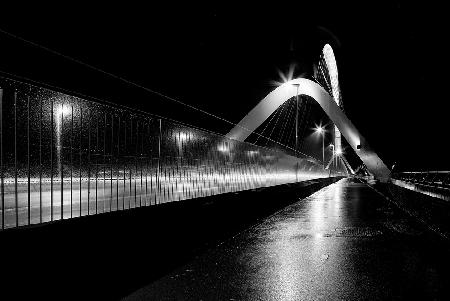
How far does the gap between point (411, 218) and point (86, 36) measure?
9871 millimetres

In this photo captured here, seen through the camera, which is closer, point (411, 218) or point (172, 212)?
point (172, 212)

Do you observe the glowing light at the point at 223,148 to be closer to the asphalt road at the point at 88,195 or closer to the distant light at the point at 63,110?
the asphalt road at the point at 88,195

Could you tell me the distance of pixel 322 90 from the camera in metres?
60.8

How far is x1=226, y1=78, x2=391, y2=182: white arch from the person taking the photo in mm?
56219

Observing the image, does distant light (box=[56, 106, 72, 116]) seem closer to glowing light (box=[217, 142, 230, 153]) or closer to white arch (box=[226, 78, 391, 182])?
glowing light (box=[217, 142, 230, 153])

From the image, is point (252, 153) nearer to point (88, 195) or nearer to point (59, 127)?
point (88, 195)

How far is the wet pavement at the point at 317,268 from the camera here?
18.2 ft

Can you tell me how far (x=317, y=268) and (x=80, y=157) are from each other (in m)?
3.33

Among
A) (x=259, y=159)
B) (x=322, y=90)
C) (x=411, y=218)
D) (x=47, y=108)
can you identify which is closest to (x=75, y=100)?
(x=47, y=108)

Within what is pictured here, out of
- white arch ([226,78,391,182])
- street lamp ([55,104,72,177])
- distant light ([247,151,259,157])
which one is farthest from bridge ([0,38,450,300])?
white arch ([226,78,391,182])

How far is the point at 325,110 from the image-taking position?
201 ft

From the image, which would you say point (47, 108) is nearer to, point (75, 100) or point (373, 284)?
point (75, 100)

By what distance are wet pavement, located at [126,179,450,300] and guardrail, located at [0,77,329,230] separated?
1.15 metres

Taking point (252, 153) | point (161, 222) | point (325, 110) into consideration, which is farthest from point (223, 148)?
point (325, 110)
